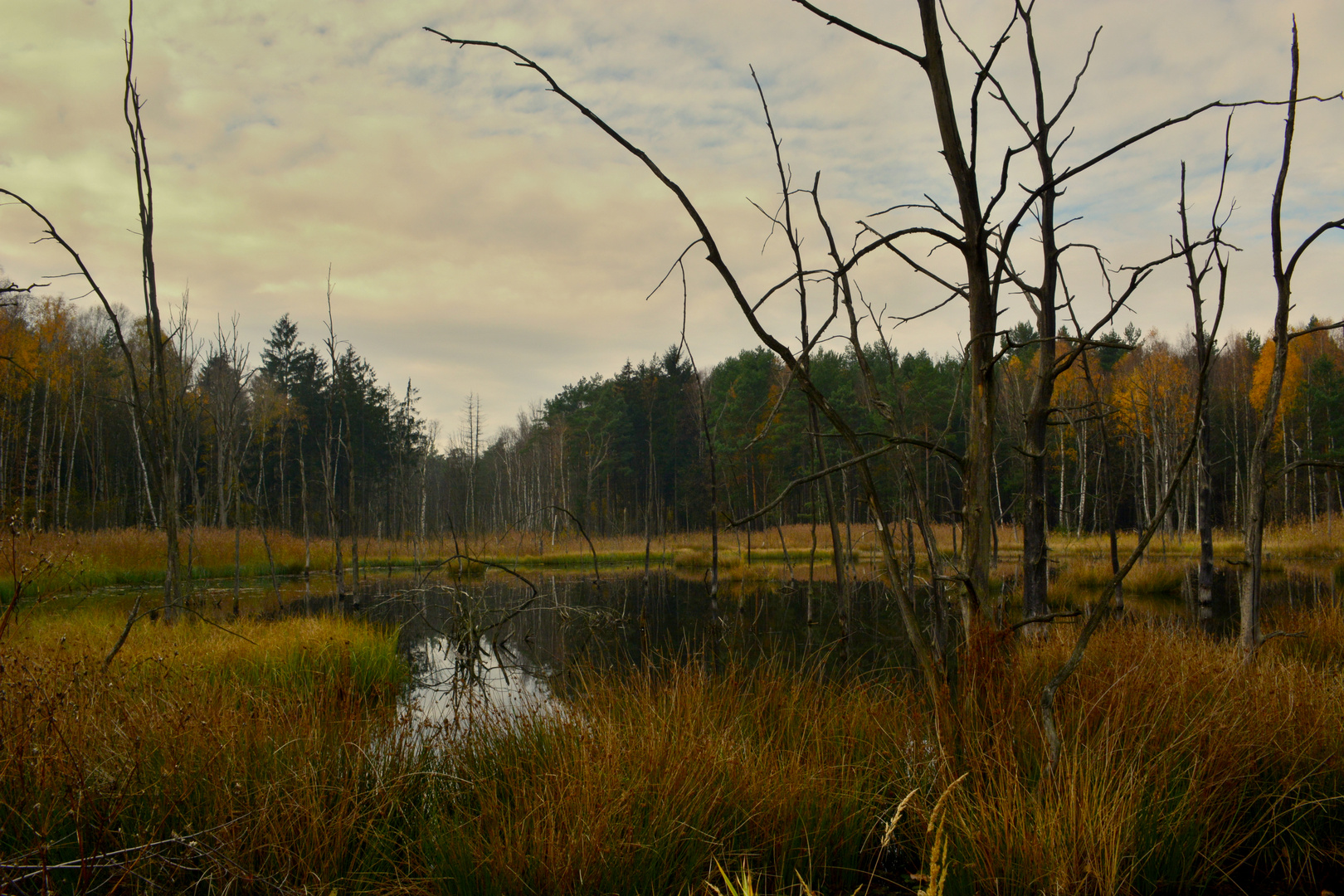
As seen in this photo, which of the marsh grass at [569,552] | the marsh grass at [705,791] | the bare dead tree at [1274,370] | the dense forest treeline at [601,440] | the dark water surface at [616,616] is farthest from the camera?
the dense forest treeline at [601,440]

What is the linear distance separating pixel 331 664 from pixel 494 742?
3.90 meters

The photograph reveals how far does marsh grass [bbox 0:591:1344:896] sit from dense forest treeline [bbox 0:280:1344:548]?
69.0ft

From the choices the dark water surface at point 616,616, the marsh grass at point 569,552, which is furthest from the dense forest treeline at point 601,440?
the dark water surface at point 616,616

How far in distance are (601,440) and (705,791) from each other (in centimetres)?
4255

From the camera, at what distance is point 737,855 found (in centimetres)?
272

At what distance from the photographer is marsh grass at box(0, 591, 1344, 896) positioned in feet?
8.48

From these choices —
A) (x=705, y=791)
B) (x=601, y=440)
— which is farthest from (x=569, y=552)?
(x=705, y=791)

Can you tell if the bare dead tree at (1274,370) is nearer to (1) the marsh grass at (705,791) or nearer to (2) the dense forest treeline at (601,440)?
(1) the marsh grass at (705,791)

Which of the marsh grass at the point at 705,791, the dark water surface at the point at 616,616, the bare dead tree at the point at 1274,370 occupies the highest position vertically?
the bare dead tree at the point at 1274,370

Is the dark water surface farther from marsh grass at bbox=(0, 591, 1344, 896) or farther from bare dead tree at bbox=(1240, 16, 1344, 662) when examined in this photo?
bare dead tree at bbox=(1240, 16, 1344, 662)

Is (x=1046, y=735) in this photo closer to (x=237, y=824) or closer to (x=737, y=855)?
(x=737, y=855)

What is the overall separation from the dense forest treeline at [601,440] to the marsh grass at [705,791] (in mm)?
21033

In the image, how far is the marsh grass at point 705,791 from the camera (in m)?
2.58

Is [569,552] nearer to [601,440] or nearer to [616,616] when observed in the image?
[601,440]
